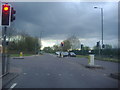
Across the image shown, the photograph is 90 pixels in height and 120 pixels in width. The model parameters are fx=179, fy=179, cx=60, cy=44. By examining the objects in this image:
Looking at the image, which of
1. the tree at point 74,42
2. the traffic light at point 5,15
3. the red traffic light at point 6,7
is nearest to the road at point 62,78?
the traffic light at point 5,15

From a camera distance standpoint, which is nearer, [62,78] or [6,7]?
[6,7]

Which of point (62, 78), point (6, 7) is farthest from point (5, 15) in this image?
point (62, 78)

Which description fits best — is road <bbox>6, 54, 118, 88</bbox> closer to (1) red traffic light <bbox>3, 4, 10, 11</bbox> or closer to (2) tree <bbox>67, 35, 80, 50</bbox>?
(1) red traffic light <bbox>3, 4, 10, 11</bbox>

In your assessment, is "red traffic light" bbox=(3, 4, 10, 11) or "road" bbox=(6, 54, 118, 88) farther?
"red traffic light" bbox=(3, 4, 10, 11)

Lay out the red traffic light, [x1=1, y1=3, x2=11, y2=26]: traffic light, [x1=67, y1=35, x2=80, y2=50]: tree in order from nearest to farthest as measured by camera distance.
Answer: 1. [x1=1, y1=3, x2=11, y2=26]: traffic light
2. the red traffic light
3. [x1=67, y1=35, x2=80, y2=50]: tree

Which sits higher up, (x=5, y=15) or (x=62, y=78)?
(x=5, y=15)

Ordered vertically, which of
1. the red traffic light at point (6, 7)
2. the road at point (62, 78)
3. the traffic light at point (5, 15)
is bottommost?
the road at point (62, 78)

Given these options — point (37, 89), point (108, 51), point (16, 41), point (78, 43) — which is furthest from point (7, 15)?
point (78, 43)

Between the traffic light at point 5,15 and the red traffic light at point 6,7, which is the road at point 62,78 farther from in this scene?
the red traffic light at point 6,7

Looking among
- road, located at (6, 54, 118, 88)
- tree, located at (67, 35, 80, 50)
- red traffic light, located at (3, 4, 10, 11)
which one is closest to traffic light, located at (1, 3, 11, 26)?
red traffic light, located at (3, 4, 10, 11)

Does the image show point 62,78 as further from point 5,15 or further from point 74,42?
point 74,42

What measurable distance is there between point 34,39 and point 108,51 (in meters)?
41.9

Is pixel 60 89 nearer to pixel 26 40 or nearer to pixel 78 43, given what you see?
pixel 26 40

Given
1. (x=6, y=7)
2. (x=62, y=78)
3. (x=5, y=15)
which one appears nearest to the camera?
(x=5, y=15)
